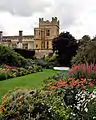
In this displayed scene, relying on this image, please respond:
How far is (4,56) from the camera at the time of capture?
29.0m

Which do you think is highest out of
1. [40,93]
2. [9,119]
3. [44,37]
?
[44,37]

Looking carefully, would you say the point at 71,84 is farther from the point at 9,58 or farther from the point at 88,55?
the point at 9,58

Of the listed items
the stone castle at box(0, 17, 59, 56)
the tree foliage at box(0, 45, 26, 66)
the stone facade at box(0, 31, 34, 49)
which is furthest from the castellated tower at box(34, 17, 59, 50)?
the tree foliage at box(0, 45, 26, 66)

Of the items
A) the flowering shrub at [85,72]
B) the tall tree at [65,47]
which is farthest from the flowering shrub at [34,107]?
the tall tree at [65,47]

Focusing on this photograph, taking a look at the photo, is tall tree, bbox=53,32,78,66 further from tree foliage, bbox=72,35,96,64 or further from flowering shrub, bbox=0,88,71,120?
flowering shrub, bbox=0,88,71,120

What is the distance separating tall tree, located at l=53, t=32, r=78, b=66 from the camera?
148 ft

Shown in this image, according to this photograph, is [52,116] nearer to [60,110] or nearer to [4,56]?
[60,110]

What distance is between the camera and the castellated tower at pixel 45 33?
71062 mm

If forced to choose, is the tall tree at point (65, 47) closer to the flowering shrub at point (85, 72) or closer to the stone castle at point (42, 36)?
the stone castle at point (42, 36)

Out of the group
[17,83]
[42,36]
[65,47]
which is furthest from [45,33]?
[17,83]

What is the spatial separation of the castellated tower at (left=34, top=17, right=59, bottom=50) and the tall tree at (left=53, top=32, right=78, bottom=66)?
22476mm

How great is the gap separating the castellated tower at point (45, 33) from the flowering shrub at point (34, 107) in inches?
2495

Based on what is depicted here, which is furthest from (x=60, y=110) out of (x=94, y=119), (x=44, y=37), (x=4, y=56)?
(x=44, y=37)

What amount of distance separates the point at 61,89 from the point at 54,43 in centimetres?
4067
